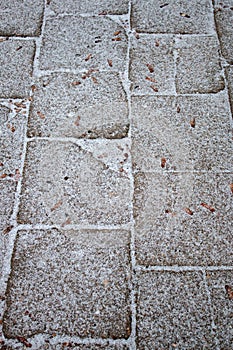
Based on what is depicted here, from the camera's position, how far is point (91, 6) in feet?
9.57

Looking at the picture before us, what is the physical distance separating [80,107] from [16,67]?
502 millimetres

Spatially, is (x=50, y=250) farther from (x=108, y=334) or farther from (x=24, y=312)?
(x=108, y=334)

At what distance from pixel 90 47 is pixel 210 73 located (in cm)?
75

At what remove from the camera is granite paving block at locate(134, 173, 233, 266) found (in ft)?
6.61

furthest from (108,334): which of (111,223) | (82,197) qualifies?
(82,197)

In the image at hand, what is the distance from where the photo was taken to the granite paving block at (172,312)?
183 centimetres

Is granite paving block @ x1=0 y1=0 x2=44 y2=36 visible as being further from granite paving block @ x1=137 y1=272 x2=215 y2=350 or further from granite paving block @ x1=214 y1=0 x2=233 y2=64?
granite paving block @ x1=137 y1=272 x2=215 y2=350

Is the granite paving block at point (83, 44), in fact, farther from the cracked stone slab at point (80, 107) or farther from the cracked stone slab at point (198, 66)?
the cracked stone slab at point (198, 66)

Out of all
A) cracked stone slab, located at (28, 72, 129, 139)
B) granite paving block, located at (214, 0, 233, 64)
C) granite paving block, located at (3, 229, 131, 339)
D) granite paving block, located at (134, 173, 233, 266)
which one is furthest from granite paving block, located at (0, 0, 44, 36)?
granite paving block, located at (3, 229, 131, 339)

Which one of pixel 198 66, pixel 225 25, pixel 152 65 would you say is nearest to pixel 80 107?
pixel 152 65

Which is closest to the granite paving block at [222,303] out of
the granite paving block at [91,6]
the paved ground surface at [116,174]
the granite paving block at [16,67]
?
the paved ground surface at [116,174]

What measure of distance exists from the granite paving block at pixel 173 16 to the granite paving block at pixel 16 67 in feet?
2.35

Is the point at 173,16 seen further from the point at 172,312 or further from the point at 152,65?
the point at 172,312

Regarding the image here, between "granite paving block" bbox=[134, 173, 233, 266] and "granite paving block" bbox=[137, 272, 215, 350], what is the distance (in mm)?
83
